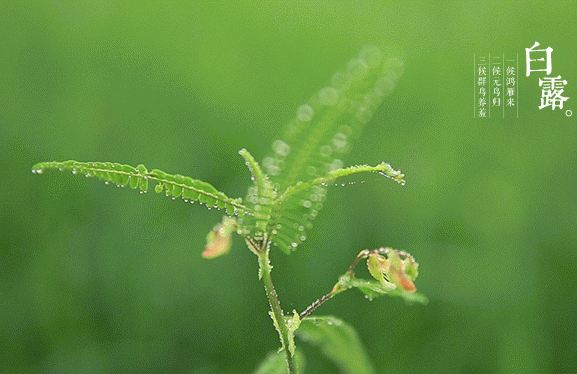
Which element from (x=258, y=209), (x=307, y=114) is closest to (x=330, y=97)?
(x=307, y=114)

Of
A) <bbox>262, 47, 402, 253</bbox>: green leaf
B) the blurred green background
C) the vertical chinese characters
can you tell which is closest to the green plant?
<bbox>262, 47, 402, 253</bbox>: green leaf

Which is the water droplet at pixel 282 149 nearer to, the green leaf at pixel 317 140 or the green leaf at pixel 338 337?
the green leaf at pixel 317 140

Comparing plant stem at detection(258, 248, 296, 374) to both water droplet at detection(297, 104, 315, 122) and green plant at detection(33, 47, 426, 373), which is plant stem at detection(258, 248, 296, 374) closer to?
green plant at detection(33, 47, 426, 373)

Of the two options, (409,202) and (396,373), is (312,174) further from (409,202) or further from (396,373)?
(409,202)

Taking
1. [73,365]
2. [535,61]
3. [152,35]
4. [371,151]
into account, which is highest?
[152,35]

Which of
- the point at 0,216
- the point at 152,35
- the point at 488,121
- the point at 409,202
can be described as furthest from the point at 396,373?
the point at 152,35

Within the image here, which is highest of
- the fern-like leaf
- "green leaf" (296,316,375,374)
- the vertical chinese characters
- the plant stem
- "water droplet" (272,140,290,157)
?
the vertical chinese characters
